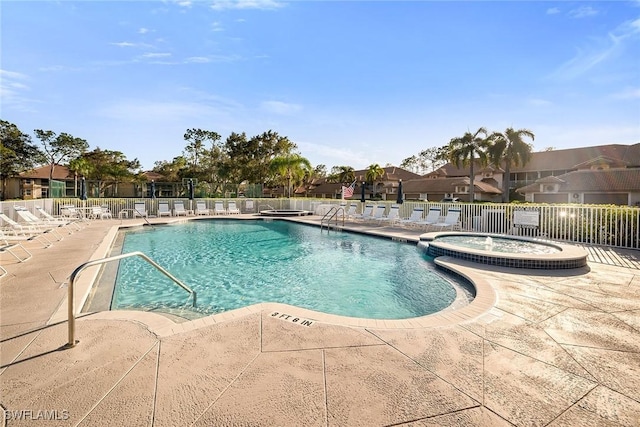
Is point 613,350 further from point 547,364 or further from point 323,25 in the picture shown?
point 323,25

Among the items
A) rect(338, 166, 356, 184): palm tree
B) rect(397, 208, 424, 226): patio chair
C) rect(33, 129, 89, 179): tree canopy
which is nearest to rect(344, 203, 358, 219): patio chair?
rect(397, 208, 424, 226): patio chair

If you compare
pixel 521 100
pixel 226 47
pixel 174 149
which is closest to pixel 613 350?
pixel 226 47

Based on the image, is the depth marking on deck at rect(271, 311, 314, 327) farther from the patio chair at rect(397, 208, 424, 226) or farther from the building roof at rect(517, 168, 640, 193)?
the building roof at rect(517, 168, 640, 193)

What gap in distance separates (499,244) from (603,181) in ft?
91.2

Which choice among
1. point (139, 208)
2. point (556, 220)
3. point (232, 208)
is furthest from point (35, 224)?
point (556, 220)

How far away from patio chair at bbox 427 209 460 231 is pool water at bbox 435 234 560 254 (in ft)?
7.40

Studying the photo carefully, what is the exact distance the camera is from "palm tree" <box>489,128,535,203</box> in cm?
2829

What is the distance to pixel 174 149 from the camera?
3622 cm

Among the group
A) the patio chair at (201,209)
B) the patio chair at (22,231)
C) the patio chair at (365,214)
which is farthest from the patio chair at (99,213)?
the patio chair at (365,214)

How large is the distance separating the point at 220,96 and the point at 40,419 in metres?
17.5

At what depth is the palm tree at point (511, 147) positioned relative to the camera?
92.8 ft

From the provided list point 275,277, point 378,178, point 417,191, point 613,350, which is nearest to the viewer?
point 613,350

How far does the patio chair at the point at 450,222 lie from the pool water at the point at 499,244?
2.26 metres

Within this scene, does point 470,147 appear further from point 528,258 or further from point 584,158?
point 528,258
